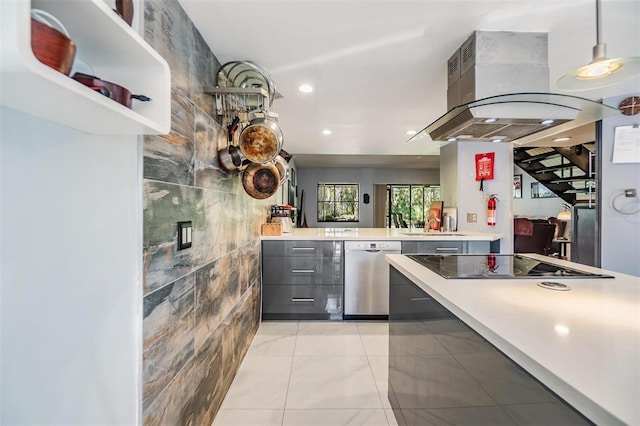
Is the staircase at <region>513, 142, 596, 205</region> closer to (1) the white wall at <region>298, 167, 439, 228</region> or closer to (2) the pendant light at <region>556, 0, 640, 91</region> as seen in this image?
(1) the white wall at <region>298, 167, 439, 228</region>

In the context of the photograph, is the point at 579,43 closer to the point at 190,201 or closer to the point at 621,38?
the point at 621,38

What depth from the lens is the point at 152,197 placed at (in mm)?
1087

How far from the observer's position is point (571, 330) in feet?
2.46

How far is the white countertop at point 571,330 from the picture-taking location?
51cm

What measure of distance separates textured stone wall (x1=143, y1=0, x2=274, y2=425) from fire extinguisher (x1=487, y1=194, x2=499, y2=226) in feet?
10.2

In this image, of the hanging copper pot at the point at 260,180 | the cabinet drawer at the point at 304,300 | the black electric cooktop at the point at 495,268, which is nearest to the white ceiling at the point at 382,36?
the hanging copper pot at the point at 260,180

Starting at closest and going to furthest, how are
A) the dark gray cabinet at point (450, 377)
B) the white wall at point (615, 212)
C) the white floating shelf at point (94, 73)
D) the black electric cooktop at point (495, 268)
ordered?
the white floating shelf at point (94, 73) → the dark gray cabinet at point (450, 377) → the black electric cooktop at point (495, 268) → the white wall at point (615, 212)

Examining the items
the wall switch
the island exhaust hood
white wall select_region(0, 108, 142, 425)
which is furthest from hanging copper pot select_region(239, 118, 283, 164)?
the island exhaust hood

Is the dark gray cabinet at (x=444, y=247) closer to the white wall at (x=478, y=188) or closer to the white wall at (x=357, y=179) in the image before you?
the white wall at (x=478, y=188)

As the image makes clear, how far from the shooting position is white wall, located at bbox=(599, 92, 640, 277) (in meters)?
2.53

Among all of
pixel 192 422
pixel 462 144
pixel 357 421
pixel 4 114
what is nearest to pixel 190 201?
pixel 4 114

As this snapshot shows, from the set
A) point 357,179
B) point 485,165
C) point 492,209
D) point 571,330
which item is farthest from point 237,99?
point 357,179

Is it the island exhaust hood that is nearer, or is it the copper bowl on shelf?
the copper bowl on shelf

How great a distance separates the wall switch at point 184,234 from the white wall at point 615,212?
3.41 m
